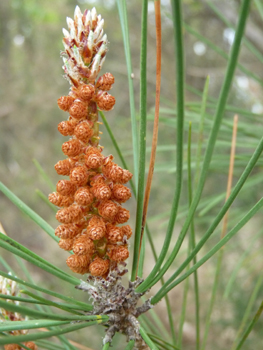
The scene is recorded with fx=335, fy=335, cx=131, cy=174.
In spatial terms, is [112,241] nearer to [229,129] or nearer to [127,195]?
[127,195]

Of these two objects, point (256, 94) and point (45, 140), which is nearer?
point (256, 94)

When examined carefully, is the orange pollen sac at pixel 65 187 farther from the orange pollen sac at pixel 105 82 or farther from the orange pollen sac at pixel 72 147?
the orange pollen sac at pixel 105 82

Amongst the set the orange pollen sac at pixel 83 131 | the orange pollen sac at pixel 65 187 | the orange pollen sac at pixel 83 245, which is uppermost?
the orange pollen sac at pixel 83 131

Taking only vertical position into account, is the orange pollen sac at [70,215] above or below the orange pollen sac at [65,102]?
below

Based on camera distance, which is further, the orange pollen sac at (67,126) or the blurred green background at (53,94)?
the blurred green background at (53,94)

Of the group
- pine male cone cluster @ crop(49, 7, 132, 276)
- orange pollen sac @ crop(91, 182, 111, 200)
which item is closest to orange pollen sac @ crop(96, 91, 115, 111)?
pine male cone cluster @ crop(49, 7, 132, 276)

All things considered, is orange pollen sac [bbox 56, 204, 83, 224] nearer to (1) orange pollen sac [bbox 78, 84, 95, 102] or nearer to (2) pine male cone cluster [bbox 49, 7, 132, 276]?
(2) pine male cone cluster [bbox 49, 7, 132, 276]

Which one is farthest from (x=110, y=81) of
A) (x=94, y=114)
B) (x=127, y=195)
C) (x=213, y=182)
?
(x=213, y=182)

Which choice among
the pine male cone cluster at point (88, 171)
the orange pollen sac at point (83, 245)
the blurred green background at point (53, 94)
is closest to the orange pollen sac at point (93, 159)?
the pine male cone cluster at point (88, 171)
